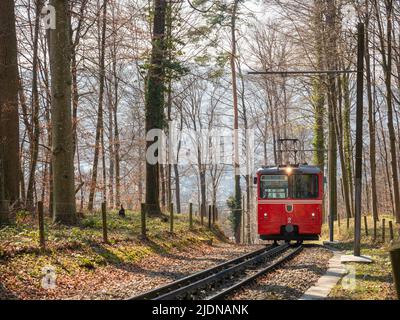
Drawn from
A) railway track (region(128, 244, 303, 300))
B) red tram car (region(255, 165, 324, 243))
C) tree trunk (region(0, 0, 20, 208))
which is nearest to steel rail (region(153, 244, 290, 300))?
railway track (region(128, 244, 303, 300))

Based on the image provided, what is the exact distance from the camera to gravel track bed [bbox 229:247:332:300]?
988cm

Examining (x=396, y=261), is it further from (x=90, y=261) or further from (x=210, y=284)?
(x=90, y=261)

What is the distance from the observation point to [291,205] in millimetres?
22094

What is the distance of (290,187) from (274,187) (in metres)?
0.59

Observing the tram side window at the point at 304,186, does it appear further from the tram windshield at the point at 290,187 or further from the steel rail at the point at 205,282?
the steel rail at the point at 205,282

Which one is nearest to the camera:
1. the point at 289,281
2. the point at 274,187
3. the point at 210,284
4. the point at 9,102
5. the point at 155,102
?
the point at 210,284

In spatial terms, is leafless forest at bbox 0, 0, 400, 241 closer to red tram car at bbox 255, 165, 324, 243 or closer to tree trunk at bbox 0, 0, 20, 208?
tree trunk at bbox 0, 0, 20, 208

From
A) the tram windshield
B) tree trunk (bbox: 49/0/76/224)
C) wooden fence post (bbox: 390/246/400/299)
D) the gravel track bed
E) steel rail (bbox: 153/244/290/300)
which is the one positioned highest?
tree trunk (bbox: 49/0/76/224)

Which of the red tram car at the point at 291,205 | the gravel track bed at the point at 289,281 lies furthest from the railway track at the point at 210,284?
the red tram car at the point at 291,205

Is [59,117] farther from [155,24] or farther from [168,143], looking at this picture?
[168,143]

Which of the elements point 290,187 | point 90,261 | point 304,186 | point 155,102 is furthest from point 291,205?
point 90,261

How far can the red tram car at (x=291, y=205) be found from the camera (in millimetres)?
22016

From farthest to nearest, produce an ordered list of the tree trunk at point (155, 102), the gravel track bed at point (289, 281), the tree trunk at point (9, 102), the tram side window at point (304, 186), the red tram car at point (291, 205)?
1. the tree trunk at point (155, 102)
2. the tram side window at point (304, 186)
3. the red tram car at point (291, 205)
4. the tree trunk at point (9, 102)
5. the gravel track bed at point (289, 281)

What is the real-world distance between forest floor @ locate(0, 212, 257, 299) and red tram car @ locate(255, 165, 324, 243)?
13.1 ft
